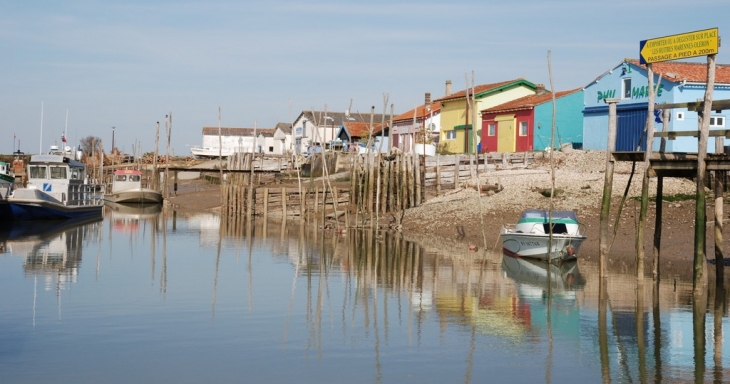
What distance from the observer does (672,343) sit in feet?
51.5

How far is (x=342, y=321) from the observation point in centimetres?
1769

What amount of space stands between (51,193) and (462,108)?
28.1 m

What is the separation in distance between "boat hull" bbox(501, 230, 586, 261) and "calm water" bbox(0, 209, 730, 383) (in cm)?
43

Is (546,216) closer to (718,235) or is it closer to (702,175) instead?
(718,235)

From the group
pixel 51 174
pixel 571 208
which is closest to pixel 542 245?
pixel 571 208

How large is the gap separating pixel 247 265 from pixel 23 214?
1965 cm

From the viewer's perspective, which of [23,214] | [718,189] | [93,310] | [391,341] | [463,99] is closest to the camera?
[391,341]

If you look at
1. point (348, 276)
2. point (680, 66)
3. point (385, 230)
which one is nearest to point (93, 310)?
point (348, 276)

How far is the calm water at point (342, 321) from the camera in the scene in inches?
533

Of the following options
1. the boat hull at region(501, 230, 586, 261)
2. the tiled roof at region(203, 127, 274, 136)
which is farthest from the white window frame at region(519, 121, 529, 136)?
the tiled roof at region(203, 127, 274, 136)

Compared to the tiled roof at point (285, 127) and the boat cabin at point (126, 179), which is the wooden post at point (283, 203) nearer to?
the boat cabin at point (126, 179)

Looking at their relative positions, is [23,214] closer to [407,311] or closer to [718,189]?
[407,311]

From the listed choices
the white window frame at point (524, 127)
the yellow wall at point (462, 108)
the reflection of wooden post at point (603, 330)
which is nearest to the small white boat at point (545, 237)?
the reflection of wooden post at point (603, 330)

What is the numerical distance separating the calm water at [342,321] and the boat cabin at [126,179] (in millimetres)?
34294
